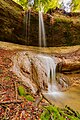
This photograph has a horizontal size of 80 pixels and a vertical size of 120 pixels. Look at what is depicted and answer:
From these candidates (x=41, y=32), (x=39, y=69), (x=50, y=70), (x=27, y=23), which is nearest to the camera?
(x=39, y=69)

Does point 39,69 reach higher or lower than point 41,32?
lower

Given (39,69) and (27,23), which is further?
(27,23)

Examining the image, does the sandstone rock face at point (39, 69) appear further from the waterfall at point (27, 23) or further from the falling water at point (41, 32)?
the waterfall at point (27, 23)

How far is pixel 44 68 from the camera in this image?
7.43 metres

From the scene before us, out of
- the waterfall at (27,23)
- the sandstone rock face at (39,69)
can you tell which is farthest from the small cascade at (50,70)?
the waterfall at (27,23)

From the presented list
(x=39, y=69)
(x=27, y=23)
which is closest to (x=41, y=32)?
(x=27, y=23)

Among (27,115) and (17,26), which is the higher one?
(17,26)

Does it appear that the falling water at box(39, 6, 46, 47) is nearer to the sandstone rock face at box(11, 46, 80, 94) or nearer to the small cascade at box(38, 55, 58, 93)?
the sandstone rock face at box(11, 46, 80, 94)

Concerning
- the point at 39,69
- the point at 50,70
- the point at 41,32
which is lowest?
the point at 50,70

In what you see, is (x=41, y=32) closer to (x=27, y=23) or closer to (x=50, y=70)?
(x=27, y=23)

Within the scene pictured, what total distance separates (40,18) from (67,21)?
8.00 ft

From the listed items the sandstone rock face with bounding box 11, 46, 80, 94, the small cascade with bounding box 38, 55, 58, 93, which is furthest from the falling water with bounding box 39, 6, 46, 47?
the small cascade with bounding box 38, 55, 58, 93

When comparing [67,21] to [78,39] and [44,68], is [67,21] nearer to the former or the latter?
[78,39]

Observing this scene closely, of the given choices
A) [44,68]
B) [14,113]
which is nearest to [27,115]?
[14,113]
